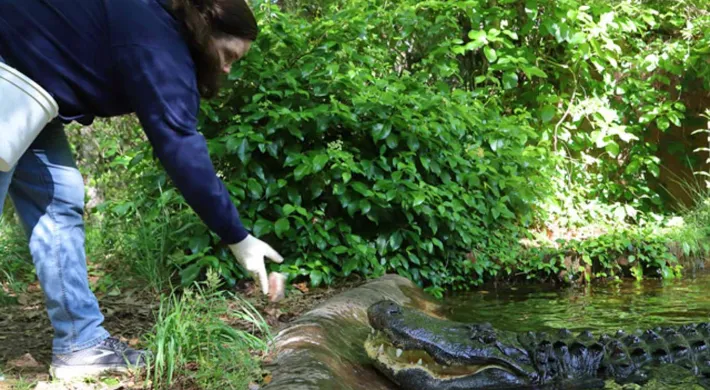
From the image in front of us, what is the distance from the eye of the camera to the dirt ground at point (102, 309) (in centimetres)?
253

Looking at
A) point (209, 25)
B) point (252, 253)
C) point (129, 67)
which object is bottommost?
point (252, 253)

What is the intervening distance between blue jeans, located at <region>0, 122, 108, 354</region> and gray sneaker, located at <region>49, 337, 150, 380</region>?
28 millimetres

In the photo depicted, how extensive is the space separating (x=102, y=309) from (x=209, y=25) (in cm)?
197

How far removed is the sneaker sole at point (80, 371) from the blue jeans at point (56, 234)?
7cm

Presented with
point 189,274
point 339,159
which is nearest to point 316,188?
point 339,159

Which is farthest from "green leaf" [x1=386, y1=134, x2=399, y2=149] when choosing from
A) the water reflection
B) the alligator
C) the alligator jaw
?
the alligator jaw

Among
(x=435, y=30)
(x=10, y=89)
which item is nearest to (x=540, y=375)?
(x=10, y=89)

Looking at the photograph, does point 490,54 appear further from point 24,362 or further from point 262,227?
point 24,362

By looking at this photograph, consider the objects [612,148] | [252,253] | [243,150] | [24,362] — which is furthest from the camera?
[612,148]

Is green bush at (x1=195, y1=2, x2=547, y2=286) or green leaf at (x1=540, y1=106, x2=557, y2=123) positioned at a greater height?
green leaf at (x1=540, y1=106, x2=557, y2=123)

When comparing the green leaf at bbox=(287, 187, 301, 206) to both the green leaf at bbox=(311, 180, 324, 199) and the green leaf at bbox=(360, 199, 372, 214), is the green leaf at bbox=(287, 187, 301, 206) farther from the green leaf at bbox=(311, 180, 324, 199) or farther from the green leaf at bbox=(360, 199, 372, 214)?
the green leaf at bbox=(360, 199, 372, 214)

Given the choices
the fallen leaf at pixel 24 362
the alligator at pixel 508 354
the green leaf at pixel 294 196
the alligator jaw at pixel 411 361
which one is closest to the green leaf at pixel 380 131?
the green leaf at pixel 294 196

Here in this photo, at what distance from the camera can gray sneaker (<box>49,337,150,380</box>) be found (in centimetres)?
237

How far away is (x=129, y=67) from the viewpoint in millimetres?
2076
